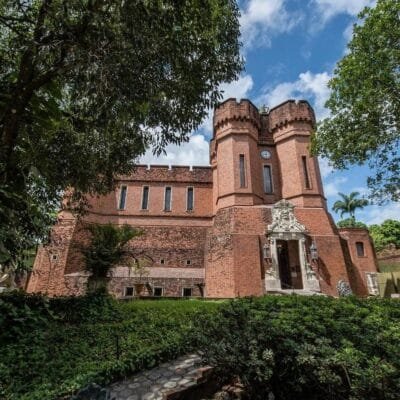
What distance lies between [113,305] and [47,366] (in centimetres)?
433

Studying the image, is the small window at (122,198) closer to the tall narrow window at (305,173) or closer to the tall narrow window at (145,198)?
the tall narrow window at (145,198)

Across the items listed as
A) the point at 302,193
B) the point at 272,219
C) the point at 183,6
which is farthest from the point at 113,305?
the point at 302,193

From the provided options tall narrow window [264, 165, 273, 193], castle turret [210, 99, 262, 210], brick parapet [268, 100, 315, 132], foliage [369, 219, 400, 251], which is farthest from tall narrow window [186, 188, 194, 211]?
foliage [369, 219, 400, 251]

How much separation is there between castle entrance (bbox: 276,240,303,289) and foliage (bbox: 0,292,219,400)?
1011 cm

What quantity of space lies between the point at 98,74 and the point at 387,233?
41.3 meters

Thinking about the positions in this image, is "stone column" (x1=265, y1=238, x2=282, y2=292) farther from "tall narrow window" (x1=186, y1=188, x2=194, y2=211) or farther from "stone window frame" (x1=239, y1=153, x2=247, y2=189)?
"tall narrow window" (x1=186, y1=188, x2=194, y2=211)

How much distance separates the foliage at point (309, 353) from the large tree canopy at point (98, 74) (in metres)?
2.99

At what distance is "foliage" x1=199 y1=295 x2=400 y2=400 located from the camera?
246cm

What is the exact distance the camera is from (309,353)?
278 cm

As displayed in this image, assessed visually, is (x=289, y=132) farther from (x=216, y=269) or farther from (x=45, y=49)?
(x=45, y=49)

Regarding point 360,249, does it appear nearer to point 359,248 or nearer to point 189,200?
point 359,248

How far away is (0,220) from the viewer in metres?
3.36

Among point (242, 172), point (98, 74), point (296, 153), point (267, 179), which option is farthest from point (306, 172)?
point (98, 74)

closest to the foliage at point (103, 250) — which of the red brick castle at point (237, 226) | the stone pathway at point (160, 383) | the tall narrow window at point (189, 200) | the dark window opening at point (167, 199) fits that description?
the red brick castle at point (237, 226)
